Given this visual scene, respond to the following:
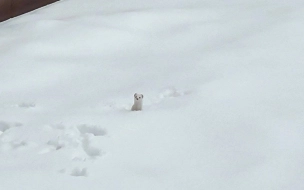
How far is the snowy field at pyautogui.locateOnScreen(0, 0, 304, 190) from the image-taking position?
254 cm

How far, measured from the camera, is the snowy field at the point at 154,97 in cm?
254

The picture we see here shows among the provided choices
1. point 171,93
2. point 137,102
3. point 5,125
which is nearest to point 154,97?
point 171,93

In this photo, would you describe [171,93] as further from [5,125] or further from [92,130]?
[5,125]

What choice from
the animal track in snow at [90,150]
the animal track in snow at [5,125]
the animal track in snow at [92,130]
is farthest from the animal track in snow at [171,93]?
the animal track in snow at [5,125]

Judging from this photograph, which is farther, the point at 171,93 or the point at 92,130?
the point at 171,93

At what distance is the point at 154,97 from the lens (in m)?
3.41

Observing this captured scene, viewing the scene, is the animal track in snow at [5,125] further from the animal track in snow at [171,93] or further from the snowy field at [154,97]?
the animal track in snow at [171,93]

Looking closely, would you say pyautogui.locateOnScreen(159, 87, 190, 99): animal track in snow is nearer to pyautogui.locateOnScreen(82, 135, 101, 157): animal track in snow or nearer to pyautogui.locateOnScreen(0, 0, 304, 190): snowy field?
pyautogui.locateOnScreen(0, 0, 304, 190): snowy field

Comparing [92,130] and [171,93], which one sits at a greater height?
[171,93]

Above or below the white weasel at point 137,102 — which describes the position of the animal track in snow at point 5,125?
below

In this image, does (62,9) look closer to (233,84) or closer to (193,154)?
(233,84)

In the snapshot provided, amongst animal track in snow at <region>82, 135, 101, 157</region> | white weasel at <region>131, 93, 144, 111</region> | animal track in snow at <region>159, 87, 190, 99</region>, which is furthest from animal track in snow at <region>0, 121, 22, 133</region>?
animal track in snow at <region>159, 87, 190, 99</region>

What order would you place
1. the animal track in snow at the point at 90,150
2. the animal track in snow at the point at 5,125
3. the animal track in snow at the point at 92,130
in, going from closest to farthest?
the animal track in snow at the point at 90,150 → the animal track in snow at the point at 92,130 → the animal track in snow at the point at 5,125

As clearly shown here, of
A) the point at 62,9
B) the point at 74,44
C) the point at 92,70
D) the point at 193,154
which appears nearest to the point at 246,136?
the point at 193,154
